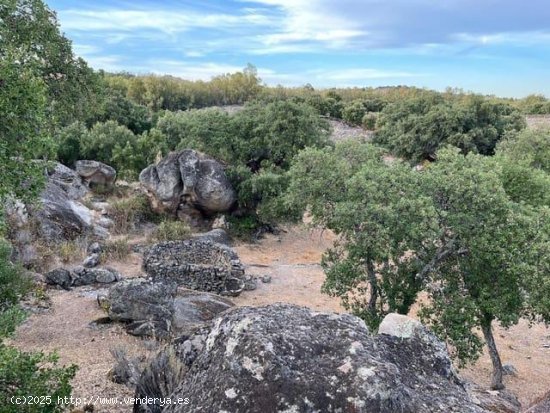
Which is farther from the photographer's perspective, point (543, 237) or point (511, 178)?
point (511, 178)

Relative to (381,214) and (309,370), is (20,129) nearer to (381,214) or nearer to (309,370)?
(309,370)

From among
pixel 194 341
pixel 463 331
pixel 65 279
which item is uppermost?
pixel 194 341

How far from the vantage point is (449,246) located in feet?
36.8

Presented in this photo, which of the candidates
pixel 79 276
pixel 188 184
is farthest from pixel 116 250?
pixel 188 184

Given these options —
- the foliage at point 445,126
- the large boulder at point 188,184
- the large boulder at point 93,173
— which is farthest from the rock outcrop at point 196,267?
the foliage at point 445,126

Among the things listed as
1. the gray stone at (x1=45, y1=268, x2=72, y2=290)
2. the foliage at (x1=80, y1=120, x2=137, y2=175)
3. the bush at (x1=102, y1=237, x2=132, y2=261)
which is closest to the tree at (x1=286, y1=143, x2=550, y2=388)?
the gray stone at (x1=45, y1=268, x2=72, y2=290)

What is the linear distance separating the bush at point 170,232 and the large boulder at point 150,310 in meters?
8.62

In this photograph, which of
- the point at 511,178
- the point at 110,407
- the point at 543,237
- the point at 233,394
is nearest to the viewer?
the point at 233,394

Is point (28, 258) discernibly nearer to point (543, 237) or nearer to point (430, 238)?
point (430, 238)

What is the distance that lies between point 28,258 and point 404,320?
1525cm

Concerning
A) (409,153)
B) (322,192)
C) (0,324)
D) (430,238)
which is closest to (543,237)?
(430,238)

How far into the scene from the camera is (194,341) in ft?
20.8

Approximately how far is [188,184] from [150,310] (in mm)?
11674

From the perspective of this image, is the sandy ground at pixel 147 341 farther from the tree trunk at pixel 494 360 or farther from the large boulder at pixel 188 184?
the large boulder at pixel 188 184
